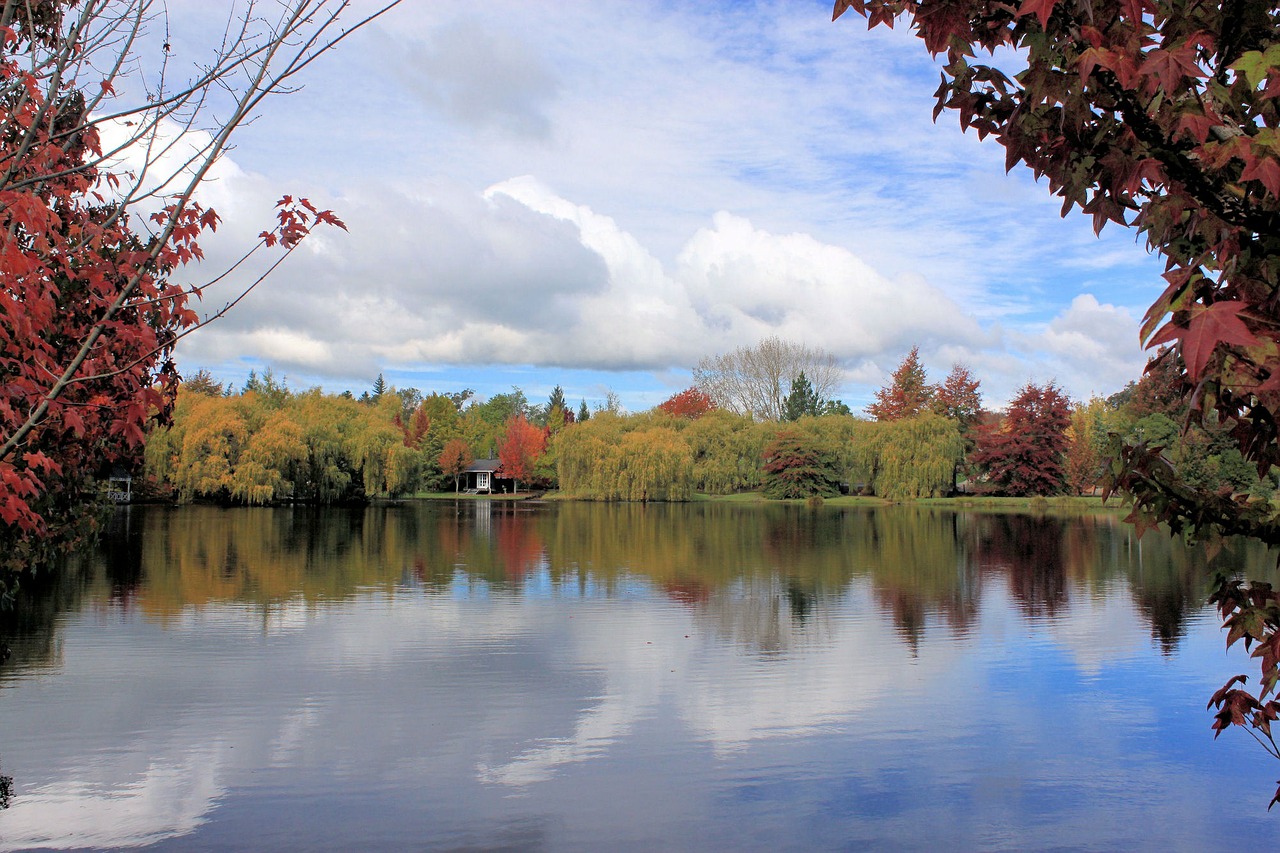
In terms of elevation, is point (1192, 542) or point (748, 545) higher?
point (1192, 542)

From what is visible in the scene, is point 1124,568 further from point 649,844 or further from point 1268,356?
point 1268,356

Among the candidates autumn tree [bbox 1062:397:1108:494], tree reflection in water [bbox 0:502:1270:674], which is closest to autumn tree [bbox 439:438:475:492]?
tree reflection in water [bbox 0:502:1270:674]

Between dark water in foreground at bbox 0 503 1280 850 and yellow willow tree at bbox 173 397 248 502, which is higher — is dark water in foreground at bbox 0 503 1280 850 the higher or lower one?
the lower one

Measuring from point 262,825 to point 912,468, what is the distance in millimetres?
43207

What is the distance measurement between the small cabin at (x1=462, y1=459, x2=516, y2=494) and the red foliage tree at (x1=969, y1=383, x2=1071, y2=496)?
36.6 meters

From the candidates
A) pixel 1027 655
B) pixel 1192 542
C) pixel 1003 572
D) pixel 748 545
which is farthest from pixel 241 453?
pixel 1192 542

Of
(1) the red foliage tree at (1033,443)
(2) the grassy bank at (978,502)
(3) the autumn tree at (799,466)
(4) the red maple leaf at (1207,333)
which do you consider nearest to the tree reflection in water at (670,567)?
(4) the red maple leaf at (1207,333)

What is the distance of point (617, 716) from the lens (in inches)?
271

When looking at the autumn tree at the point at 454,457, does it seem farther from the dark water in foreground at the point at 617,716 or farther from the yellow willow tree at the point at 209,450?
the dark water in foreground at the point at 617,716

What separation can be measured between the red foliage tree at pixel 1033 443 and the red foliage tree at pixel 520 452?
3258 centimetres

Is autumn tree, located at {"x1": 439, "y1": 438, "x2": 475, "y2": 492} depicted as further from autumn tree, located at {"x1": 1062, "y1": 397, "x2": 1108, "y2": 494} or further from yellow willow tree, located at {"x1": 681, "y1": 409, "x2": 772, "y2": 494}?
autumn tree, located at {"x1": 1062, "y1": 397, "x2": 1108, "y2": 494}

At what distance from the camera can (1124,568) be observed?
16953 millimetres

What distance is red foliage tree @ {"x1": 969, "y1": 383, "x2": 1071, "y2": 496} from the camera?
42656mm

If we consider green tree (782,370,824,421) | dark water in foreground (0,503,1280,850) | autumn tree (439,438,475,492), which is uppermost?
green tree (782,370,824,421)
